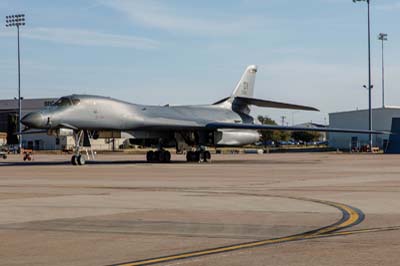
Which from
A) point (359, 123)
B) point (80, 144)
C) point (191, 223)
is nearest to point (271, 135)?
point (359, 123)

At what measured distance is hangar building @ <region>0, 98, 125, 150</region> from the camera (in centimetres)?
10188

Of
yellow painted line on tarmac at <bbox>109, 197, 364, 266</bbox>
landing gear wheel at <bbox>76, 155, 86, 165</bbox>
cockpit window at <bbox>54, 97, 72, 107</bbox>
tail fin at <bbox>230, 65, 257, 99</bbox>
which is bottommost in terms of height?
yellow painted line on tarmac at <bbox>109, 197, 364, 266</bbox>

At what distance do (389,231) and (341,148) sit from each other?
89042 millimetres

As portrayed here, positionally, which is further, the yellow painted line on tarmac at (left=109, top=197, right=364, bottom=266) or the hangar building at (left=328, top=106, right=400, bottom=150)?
the hangar building at (left=328, top=106, right=400, bottom=150)

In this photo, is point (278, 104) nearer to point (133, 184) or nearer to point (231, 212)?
point (133, 184)

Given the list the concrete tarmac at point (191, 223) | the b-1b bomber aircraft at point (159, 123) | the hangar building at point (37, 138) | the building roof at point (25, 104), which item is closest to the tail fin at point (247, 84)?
the b-1b bomber aircraft at point (159, 123)

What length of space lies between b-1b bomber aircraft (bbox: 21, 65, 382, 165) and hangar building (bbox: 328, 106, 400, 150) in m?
47.3

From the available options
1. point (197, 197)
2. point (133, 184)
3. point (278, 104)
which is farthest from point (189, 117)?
point (197, 197)

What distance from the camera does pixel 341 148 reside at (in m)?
98.4

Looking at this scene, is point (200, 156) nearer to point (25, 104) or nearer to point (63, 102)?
point (63, 102)

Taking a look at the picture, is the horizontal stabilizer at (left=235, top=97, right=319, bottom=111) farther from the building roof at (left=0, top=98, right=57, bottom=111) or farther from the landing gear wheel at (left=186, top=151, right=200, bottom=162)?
the building roof at (left=0, top=98, right=57, bottom=111)

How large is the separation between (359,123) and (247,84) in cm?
5320

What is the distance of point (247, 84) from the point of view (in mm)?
52750

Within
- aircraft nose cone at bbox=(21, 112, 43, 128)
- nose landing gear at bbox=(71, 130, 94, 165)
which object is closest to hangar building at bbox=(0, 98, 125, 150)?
nose landing gear at bbox=(71, 130, 94, 165)
